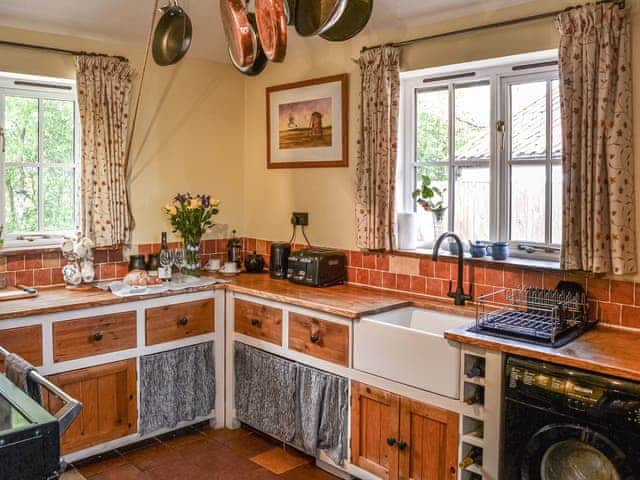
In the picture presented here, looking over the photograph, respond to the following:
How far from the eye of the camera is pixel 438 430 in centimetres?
274

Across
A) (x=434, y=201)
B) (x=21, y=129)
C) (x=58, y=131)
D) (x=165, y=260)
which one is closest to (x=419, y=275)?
(x=434, y=201)

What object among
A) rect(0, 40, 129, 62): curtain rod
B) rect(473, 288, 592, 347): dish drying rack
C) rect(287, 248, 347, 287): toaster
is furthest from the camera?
rect(287, 248, 347, 287): toaster

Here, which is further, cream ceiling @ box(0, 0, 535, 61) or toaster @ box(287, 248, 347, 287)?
toaster @ box(287, 248, 347, 287)

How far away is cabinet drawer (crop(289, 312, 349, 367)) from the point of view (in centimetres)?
312

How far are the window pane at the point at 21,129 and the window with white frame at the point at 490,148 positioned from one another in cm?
215

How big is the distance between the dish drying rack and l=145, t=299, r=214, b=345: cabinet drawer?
161 cm

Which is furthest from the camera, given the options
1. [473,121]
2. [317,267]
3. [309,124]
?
[309,124]

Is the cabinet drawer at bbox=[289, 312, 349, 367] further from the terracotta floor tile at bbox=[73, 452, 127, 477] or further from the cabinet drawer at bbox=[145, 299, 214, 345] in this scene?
the terracotta floor tile at bbox=[73, 452, 127, 477]

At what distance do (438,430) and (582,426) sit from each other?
0.69 m

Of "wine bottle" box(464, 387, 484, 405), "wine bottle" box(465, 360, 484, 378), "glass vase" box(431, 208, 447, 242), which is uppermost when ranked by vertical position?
"glass vase" box(431, 208, 447, 242)

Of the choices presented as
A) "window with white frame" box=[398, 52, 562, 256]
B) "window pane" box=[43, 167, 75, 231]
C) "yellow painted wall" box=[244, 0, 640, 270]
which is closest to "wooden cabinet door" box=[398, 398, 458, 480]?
"window with white frame" box=[398, 52, 562, 256]

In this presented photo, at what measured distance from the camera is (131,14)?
362cm

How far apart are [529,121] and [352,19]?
135 cm

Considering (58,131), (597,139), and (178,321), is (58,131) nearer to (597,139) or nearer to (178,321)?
(178,321)
